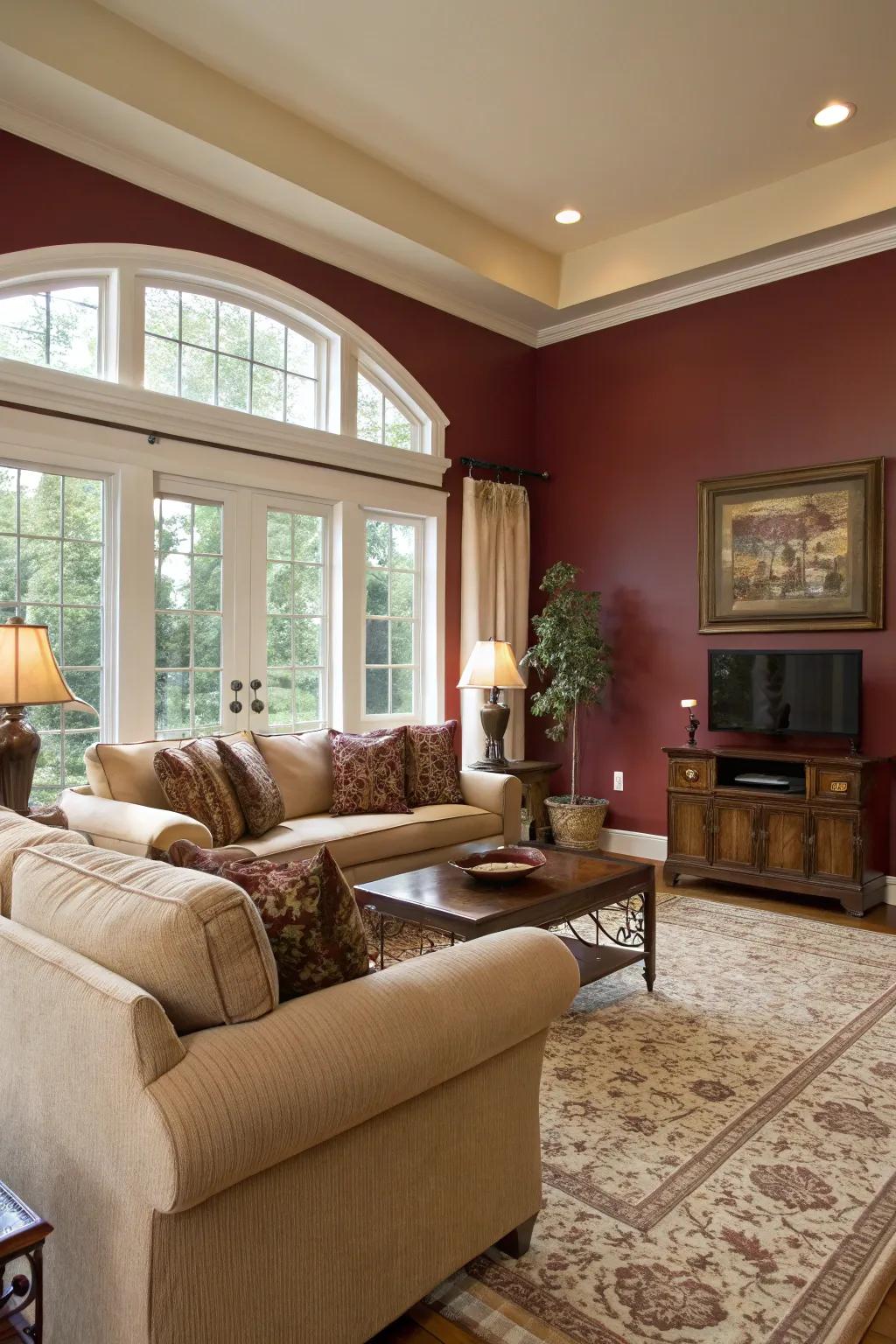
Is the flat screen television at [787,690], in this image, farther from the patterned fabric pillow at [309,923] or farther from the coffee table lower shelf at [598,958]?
the patterned fabric pillow at [309,923]

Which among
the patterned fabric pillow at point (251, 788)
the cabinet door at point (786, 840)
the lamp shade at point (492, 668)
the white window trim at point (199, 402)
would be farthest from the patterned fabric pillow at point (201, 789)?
the cabinet door at point (786, 840)

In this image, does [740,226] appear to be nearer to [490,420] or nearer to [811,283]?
[811,283]

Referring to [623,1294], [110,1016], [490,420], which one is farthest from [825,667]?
[110,1016]

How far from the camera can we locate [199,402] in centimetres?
455

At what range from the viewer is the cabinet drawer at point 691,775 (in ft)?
17.2

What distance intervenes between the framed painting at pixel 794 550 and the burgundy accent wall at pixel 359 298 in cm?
154

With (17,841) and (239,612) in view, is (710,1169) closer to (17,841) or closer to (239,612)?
(17,841)

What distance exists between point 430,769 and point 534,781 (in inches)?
45.0

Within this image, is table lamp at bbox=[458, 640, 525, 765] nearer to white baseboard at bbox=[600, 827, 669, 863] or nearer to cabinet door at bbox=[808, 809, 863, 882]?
white baseboard at bbox=[600, 827, 669, 863]

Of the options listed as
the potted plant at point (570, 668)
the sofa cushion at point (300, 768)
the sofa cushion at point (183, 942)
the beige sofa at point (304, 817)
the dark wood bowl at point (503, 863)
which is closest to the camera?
the sofa cushion at point (183, 942)

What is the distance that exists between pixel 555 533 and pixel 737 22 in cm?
325

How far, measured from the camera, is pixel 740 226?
5277mm

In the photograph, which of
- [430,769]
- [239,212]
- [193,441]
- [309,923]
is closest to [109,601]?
[193,441]

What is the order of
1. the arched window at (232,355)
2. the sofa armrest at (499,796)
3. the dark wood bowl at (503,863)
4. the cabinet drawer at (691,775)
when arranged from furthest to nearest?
the cabinet drawer at (691,775) → the sofa armrest at (499,796) → the arched window at (232,355) → the dark wood bowl at (503,863)
